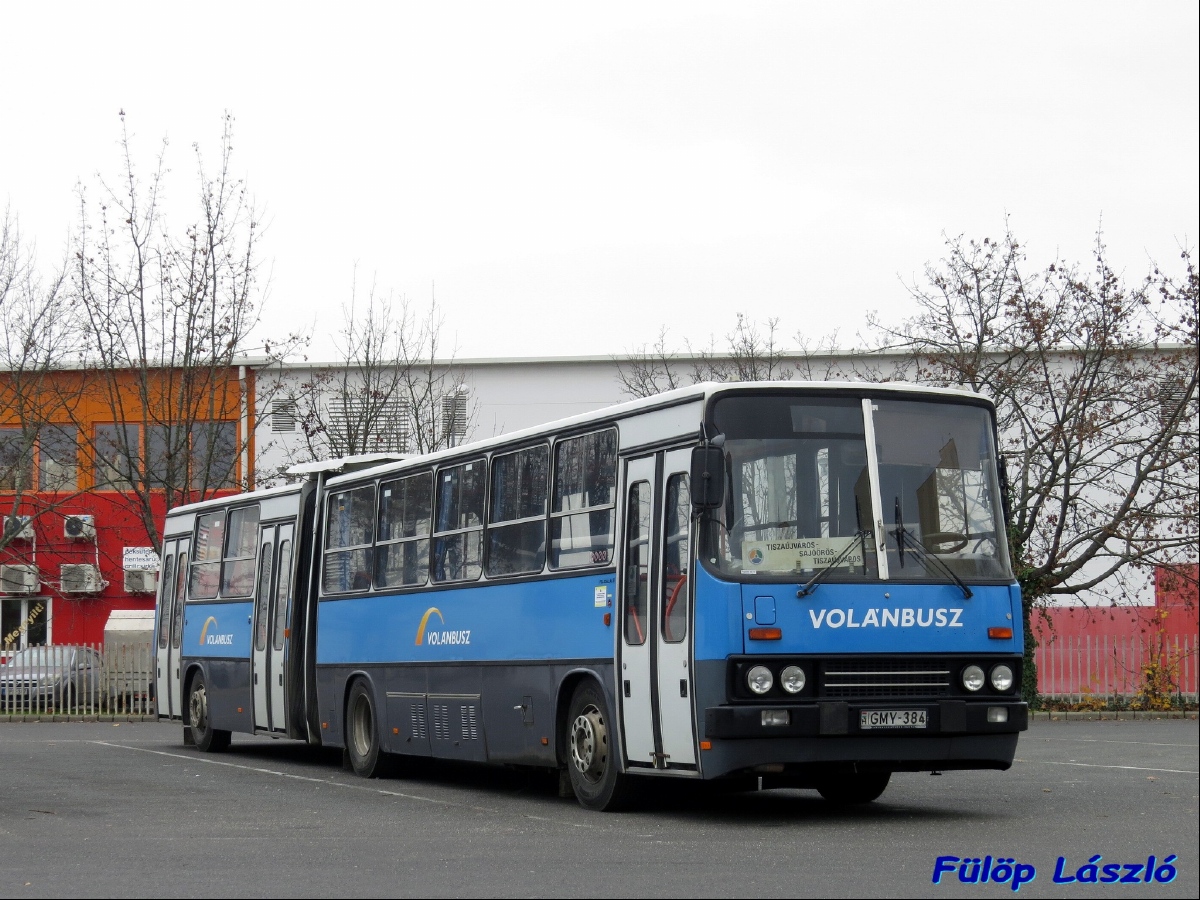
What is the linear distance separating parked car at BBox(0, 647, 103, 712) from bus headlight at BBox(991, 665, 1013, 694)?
2580cm

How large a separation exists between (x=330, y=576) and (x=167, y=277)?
18.3m

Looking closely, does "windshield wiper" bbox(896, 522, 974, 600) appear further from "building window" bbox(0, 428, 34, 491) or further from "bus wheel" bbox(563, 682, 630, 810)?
"building window" bbox(0, 428, 34, 491)

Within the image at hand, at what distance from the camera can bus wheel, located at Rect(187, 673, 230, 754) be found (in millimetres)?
23547

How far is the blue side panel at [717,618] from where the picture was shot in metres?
12.3

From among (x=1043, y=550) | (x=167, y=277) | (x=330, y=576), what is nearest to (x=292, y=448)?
(x=167, y=277)

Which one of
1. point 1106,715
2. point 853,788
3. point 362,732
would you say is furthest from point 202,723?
point 1106,715

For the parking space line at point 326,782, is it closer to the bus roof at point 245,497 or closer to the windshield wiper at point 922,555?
the windshield wiper at point 922,555

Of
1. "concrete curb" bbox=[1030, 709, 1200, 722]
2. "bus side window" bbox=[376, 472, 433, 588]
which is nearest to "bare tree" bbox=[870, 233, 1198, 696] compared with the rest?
"concrete curb" bbox=[1030, 709, 1200, 722]

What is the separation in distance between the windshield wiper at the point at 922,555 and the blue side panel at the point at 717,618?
125cm

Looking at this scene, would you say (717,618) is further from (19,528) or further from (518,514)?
(19,528)

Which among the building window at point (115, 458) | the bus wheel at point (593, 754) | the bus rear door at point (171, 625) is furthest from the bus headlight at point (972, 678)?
the building window at point (115, 458)

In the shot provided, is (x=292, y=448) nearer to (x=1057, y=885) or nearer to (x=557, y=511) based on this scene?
(x=557, y=511)

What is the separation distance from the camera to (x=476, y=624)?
52.8 ft

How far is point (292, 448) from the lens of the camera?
45.6 metres
